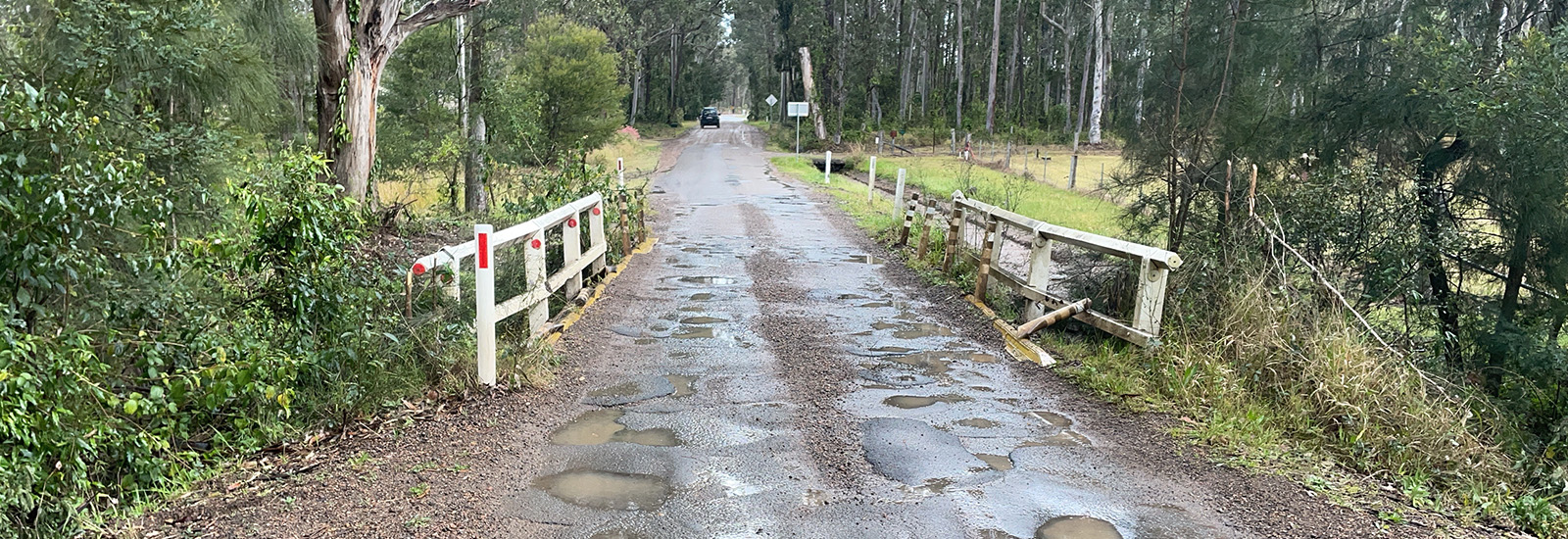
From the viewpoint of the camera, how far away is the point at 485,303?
6160 mm

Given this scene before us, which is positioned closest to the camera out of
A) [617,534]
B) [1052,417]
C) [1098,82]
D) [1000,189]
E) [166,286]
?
[617,534]

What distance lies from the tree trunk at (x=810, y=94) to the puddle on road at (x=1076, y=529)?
4501 centimetres

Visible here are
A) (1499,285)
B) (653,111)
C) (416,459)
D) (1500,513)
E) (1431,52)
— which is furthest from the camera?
(653,111)

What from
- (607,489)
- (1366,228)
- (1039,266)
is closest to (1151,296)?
(1039,266)

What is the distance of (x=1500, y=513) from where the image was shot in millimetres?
4598

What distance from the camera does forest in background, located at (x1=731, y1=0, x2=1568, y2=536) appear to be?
219 inches

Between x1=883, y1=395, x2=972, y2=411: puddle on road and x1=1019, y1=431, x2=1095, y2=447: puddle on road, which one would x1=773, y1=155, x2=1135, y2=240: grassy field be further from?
x1=1019, y1=431, x2=1095, y2=447: puddle on road

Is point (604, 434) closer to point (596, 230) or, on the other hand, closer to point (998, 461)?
point (998, 461)

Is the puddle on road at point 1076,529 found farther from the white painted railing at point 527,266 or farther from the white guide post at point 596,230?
the white guide post at point 596,230

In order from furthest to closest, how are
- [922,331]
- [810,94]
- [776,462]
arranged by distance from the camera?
[810,94] < [922,331] < [776,462]

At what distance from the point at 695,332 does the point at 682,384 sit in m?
1.74

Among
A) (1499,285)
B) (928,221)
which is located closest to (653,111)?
(928,221)

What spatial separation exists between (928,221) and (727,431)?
7558 mm

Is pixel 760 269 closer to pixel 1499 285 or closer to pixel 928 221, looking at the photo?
pixel 928 221
